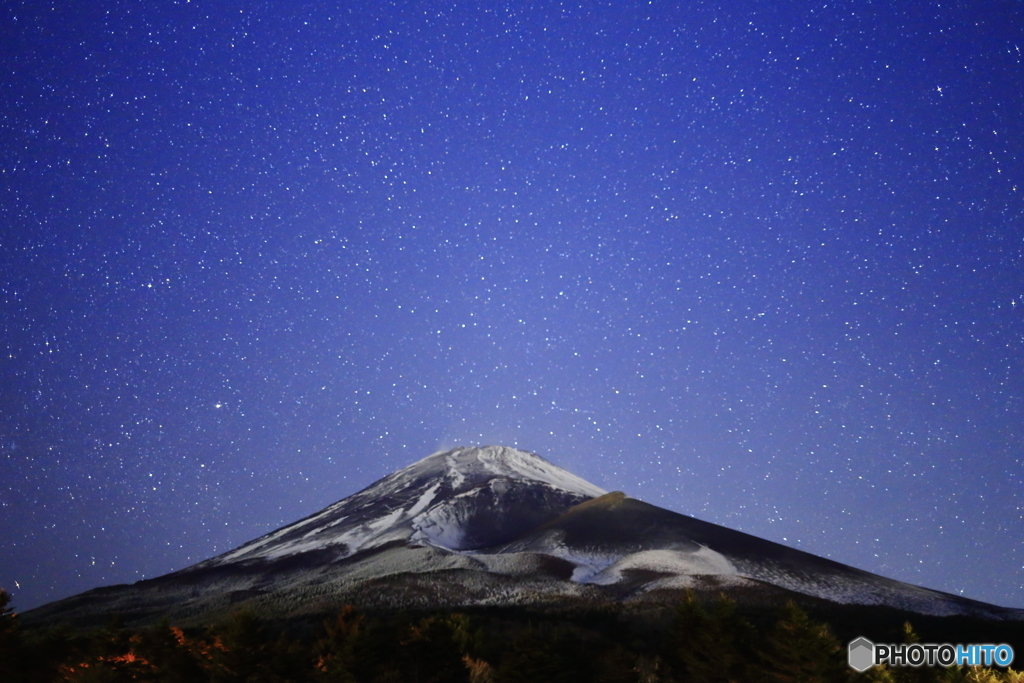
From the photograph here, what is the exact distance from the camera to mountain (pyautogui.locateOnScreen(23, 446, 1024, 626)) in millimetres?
62062

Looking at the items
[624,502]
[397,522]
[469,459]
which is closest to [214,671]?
[397,522]

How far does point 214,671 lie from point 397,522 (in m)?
73.6

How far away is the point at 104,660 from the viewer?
2845 centimetres

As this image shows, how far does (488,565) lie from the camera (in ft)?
243

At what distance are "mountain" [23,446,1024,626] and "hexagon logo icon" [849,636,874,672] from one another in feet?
109

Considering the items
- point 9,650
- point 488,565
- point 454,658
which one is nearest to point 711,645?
point 454,658

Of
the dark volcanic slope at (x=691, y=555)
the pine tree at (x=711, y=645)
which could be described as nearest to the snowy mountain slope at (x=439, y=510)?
the dark volcanic slope at (x=691, y=555)

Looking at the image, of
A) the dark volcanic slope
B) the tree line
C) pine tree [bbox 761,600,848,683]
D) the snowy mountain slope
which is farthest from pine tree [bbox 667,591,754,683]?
the snowy mountain slope

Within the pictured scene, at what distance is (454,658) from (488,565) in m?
49.5

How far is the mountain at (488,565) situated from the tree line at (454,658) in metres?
23.9

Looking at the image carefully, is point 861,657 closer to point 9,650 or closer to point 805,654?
point 805,654

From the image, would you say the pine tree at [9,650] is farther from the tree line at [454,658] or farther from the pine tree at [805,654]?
the pine tree at [805,654]

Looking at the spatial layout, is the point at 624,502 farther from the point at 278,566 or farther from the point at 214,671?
the point at 214,671

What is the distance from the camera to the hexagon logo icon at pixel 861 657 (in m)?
21.8
